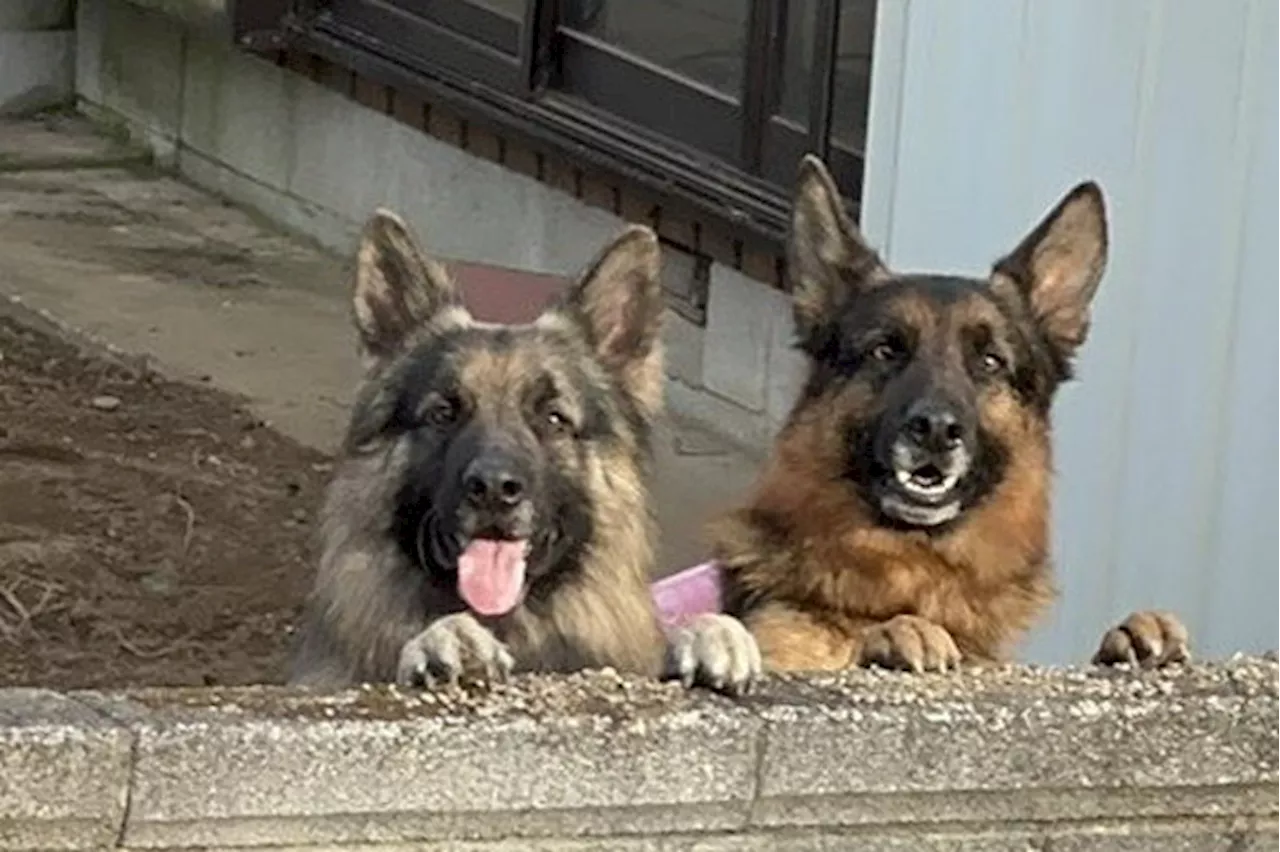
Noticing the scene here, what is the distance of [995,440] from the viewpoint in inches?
229

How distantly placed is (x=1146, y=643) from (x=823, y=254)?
45.6 inches

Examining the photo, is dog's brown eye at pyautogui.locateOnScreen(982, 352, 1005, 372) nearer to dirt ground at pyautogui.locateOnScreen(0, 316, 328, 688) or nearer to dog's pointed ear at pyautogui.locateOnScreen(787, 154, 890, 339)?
dog's pointed ear at pyautogui.locateOnScreen(787, 154, 890, 339)

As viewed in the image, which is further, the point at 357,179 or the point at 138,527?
the point at 357,179

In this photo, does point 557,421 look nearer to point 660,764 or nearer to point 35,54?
point 660,764

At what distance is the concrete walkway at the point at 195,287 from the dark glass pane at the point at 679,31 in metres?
0.65

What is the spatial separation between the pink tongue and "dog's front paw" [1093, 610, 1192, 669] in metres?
0.95

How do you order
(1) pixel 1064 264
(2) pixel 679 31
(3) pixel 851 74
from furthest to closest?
(2) pixel 679 31 → (3) pixel 851 74 → (1) pixel 1064 264

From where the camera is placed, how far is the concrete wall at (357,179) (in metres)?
9.39

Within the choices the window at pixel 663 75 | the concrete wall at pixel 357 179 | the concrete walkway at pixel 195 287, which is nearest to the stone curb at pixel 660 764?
the concrete walkway at pixel 195 287

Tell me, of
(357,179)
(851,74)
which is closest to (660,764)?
(851,74)

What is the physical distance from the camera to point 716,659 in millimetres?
4609

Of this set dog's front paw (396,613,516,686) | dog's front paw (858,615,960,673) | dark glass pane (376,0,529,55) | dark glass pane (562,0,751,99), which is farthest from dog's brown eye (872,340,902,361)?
dark glass pane (376,0,529,55)

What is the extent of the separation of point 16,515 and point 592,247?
2378 millimetres

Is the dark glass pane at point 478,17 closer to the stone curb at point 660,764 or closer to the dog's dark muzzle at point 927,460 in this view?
the dog's dark muzzle at point 927,460
